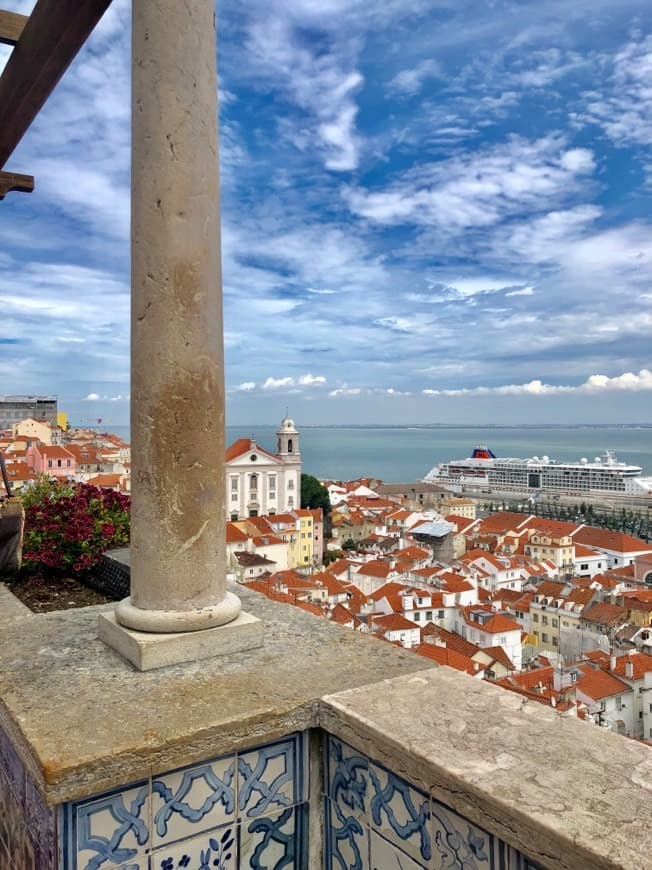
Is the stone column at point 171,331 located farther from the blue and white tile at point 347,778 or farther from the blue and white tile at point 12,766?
the blue and white tile at point 347,778

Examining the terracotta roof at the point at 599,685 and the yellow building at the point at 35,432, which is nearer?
the terracotta roof at the point at 599,685

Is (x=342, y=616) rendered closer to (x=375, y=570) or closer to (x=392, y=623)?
(x=392, y=623)

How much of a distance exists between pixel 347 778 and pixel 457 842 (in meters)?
0.37

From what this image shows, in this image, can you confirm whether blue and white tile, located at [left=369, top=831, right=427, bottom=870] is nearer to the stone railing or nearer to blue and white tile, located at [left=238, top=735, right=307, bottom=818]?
the stone railing

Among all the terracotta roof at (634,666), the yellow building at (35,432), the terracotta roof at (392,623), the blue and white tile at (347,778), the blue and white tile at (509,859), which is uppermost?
the blue and white tile at (509,859)

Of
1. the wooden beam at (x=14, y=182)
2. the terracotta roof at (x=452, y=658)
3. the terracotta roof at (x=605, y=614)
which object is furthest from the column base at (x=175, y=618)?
the terracotta roof at (x=605, y=614)

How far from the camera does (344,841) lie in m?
1.56

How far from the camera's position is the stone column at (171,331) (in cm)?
190

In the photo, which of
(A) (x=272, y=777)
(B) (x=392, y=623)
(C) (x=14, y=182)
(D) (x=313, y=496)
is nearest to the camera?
(A) (x=272, y=777)

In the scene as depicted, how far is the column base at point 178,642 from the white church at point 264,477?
53.5 m

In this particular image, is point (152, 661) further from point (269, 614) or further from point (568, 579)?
point (568, 579)

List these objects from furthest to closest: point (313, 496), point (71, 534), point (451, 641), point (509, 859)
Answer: point (313, 496), point (451, 641), point (71, 534), point (509, 859)

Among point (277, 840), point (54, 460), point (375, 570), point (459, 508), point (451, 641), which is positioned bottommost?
point (459, 508)

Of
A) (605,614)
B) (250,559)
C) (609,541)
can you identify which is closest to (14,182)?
(605,614)
